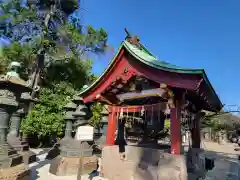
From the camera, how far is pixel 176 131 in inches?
214

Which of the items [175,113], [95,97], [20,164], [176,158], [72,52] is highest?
[72,52]

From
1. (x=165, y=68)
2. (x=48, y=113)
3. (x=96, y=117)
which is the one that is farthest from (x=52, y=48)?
(x=165, y=68)

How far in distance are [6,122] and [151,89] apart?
4.73m

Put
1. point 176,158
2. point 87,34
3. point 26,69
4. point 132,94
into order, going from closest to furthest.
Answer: point 176,158
point 132,94
point 26,69
point 87,34

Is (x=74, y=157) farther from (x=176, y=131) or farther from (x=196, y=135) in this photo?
(x=196, y=135)

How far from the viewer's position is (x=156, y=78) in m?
5.64

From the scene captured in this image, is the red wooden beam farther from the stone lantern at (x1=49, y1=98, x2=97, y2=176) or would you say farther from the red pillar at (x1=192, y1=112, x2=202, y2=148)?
the red pillar at (x1=192, y1=112, x2=202, y2=148)

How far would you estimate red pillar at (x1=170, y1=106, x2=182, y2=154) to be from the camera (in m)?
5.33

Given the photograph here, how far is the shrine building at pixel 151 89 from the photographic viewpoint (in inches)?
209

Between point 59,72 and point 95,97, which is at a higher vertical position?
point 59,72

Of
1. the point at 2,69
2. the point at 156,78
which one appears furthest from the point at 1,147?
the point at 2,69

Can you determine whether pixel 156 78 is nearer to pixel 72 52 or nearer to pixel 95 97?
pixel 95 97

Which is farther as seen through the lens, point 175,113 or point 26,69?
point 26,69

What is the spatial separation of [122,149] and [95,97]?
2301mm
